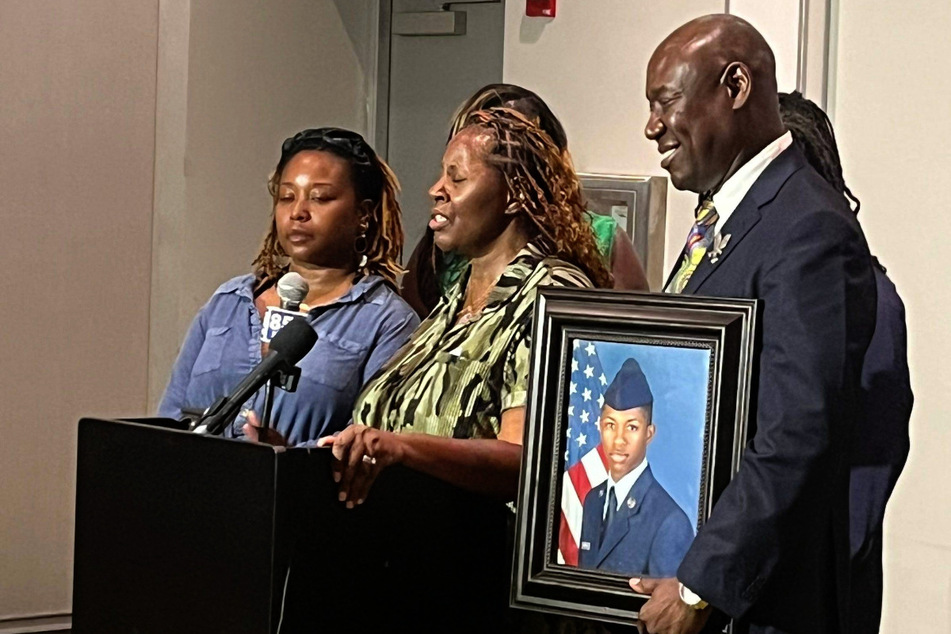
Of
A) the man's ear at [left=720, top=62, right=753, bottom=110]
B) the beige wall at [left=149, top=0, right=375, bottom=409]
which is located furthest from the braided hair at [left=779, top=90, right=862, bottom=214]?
the beige wall at [left=149, top=0, right=375, bottom=409]

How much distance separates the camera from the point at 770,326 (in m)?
1.60

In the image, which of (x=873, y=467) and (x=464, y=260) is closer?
(x=873, y=467)

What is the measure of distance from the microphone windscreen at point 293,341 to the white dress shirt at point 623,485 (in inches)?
16.1

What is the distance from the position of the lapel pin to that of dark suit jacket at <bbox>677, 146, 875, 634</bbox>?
59mm

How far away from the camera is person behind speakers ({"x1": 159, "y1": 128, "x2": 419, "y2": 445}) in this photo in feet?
7.08

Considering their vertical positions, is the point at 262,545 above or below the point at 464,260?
below

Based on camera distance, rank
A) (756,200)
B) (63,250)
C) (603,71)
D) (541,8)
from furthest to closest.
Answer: (63,250), (541,8), (603,71), (756,200)

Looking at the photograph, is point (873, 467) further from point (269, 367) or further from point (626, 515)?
point (269, 367)

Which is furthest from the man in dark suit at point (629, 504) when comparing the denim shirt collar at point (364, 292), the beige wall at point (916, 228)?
the beige wall at point (916, 228)

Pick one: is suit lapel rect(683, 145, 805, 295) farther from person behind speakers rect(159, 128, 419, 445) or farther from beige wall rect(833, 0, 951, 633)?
beige wall rect(833, 0, 951, 633)

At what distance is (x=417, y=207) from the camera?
5156 mm

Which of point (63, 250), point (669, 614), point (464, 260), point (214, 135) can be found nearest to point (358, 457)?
point (669, 614)

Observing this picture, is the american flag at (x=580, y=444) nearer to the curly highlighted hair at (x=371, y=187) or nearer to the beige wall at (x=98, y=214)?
the curly highlighted hair at (x=371, y=187)

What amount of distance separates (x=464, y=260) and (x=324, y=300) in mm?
322
